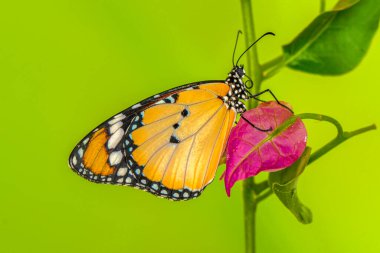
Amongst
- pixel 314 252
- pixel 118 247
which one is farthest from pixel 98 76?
pixel 314 252

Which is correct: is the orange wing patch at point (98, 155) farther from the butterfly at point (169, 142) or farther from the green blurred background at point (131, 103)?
the green blurred background at point (131, 103)

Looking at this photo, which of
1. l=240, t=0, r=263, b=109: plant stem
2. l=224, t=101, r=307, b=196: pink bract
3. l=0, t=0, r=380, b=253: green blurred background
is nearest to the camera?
l=224, t=101, r=307, b=196: pink bract

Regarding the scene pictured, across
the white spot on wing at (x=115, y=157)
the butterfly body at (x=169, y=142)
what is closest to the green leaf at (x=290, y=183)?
the butterfly body at (x=169, y=142)

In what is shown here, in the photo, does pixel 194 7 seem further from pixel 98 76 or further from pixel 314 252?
pixel 314 252

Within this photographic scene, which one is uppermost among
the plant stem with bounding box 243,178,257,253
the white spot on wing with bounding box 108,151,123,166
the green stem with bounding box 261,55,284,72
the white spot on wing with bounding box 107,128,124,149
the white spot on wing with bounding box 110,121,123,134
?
the green stem with bounding box 261,55,284,72

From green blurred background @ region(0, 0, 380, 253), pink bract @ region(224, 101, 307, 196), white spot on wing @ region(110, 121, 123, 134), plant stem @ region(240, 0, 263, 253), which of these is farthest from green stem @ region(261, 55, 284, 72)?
green blurred background @ region(0, 0, 380, 253)

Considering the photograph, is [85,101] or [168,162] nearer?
[168,162]

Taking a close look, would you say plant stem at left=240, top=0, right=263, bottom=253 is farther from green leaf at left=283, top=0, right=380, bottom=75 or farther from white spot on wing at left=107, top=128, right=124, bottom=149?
white spot on wing at left=107, top=128, right=124, bottom=149
